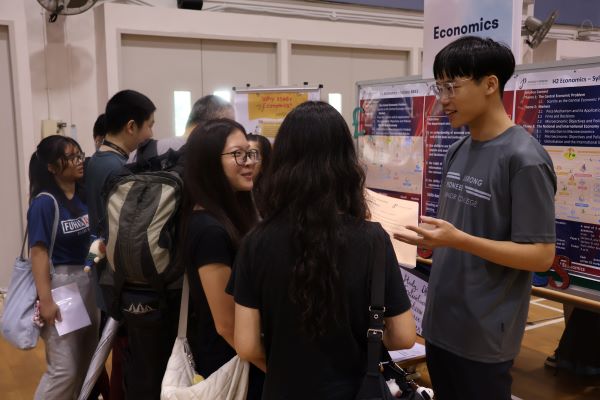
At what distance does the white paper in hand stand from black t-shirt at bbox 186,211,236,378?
3.04ft

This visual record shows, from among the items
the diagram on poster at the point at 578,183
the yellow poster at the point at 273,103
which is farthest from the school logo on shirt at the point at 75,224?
the diagram on poster at the point at 578,183

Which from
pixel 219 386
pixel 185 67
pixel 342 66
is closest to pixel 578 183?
pixel 219 386

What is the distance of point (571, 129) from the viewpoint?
74.7 inches

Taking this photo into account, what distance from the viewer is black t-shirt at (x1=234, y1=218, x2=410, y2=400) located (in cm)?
115

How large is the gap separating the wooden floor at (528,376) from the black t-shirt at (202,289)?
1.86 metres

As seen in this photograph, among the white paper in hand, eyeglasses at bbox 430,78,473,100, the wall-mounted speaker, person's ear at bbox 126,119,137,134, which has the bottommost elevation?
the white paper in hand

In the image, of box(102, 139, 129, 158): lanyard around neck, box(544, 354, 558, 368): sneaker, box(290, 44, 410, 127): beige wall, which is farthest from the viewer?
box(290, 44, 410, 127): beige wall

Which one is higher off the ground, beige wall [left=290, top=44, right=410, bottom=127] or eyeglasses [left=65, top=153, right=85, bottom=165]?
beige wall [left=290, top=44, right=410, bottom=127]

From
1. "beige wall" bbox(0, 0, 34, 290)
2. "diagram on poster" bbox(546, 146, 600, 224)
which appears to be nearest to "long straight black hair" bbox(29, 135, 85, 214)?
"diagram on poster" bbox(546, 146, 600, 224)

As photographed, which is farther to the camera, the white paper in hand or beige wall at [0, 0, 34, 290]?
beige wall at [0, 0, 34, 290]

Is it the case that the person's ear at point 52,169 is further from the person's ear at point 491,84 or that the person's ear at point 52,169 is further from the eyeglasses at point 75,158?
the person's ear at point 491,84

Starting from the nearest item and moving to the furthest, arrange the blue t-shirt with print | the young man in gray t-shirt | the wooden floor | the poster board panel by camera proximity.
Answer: the young man in gray t-shirt, the blue t-shirt with print, the wooden floor, the poster board panel

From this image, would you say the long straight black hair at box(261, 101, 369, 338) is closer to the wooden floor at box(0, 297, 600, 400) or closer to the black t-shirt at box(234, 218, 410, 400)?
the black t-shirt at box(234, 218, 410, 400)

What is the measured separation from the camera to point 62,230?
2.34m
